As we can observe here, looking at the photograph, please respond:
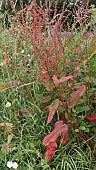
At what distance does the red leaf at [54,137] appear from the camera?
2.47m

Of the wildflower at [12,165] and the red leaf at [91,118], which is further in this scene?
the red leaf at [91,118]

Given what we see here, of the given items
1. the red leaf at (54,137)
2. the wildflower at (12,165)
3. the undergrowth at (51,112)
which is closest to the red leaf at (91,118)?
the undergrowth at (51,112)

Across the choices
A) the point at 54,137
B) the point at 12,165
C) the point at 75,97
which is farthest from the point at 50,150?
the point at 75,97

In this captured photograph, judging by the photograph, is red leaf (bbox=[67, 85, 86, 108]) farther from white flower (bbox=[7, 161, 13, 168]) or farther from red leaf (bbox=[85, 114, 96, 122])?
white flower (bbox=[7, 161, 13, 168])

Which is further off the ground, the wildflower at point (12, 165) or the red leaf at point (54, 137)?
the red leaf at point (54, 137)

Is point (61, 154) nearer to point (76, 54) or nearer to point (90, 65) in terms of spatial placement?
point (90, 65)

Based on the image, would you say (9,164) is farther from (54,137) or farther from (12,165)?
(54,137)

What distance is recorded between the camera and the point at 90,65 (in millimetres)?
2660

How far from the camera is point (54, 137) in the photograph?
246 cm

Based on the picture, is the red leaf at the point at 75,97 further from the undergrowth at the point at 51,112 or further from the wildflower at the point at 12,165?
the wildflower at the point at 12,165

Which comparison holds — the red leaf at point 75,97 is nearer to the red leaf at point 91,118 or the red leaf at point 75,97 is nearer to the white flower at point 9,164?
the red leaf at point 91,118

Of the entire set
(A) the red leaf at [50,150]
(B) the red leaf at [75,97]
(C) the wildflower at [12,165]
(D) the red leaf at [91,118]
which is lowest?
(C) the wildflower at [12,165]

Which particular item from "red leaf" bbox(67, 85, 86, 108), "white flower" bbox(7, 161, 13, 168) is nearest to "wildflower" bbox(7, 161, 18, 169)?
"white flower" bbox(7, 161, 13, 168)

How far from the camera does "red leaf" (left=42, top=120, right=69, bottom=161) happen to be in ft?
8.11
